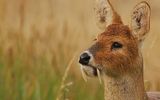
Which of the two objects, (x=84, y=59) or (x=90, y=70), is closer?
(x=84, y=59)

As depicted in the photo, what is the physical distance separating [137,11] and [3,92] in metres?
1.68

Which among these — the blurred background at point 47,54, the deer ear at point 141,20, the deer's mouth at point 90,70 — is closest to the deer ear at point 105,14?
the deer ear at point 141,20

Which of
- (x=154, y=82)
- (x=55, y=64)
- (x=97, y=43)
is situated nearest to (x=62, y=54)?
(x=55, y=64)

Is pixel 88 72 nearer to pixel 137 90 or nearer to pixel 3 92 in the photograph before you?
pixel 137 90

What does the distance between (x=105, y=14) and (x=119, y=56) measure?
2.14 ft

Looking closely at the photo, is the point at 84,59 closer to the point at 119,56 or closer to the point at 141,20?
the point at 119,56

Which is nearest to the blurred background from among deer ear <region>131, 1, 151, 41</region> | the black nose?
deer ear <region>131, 1, 151, 41</region>

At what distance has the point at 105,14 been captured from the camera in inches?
436

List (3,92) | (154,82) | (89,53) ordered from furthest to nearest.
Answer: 1. (154,82)
2. (3,92)
3. (89,53)

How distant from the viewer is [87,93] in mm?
12180

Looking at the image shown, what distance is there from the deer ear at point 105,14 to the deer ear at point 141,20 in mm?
138

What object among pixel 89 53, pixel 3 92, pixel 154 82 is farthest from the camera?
pixel 154 82

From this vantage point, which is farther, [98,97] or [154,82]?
[154,82]

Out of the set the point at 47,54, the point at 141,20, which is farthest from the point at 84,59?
the point at 47,54
